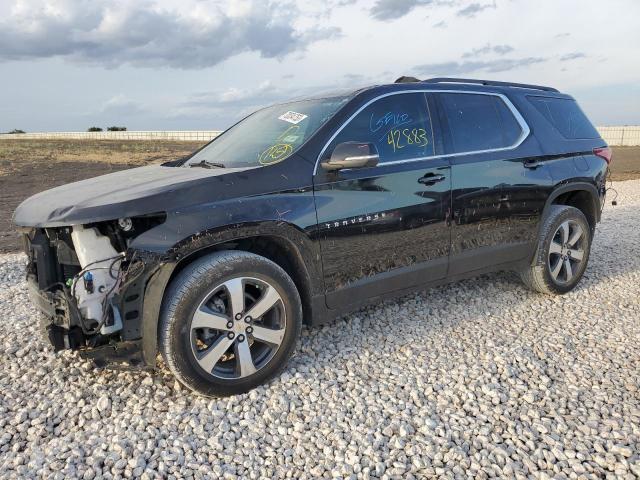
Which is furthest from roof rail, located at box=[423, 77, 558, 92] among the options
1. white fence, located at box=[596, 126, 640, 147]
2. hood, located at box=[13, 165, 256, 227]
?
white fence, located at box=[596, 126, 640, 147]

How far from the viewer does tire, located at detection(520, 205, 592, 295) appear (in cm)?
466

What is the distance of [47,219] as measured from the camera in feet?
9.39

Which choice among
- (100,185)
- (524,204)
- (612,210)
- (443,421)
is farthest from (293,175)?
(612,210)

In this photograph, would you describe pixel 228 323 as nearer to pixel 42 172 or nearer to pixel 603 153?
pixel 603 153

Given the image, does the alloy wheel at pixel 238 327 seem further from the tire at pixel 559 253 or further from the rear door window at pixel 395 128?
the tire at pixel 559 253

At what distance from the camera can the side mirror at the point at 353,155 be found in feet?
10.6

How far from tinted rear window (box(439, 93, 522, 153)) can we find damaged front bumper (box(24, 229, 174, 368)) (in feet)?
8.06

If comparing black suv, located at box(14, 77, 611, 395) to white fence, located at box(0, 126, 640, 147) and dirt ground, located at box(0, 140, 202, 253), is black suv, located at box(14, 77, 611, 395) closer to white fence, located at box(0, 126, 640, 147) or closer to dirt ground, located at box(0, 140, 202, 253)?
dirt ground, located at box(0, 140, 202, 253)

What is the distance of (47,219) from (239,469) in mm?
1686

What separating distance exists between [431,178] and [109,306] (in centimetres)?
233

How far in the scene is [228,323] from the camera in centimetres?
305

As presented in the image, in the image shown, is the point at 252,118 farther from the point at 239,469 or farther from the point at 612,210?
the point at 612,210

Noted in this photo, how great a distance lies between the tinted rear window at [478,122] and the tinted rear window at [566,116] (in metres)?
0.50

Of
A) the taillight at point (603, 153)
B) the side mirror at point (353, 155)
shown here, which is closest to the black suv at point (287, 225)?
the side mirror at point (353, 155)
